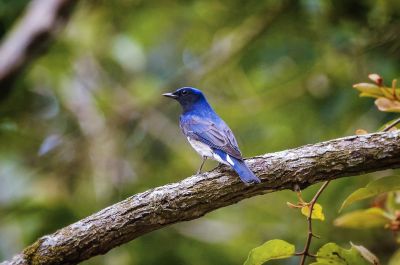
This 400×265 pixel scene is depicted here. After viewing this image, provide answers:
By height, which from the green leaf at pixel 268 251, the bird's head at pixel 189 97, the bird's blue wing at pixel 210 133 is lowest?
the green leaf at pixel 268 251

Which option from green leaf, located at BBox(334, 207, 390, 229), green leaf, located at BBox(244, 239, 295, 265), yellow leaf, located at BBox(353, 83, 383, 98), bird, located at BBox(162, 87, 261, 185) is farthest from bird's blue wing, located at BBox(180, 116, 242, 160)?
green leaf, located at BBox(244, 239, 295, 265)

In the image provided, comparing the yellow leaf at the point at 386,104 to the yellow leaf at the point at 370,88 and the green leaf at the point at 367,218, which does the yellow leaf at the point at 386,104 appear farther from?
the green leaf at the point at 367,218

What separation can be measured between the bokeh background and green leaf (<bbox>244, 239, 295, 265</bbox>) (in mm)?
2557

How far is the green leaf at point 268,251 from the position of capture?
3383 millimetres

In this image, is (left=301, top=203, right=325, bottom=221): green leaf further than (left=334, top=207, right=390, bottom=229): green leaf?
No

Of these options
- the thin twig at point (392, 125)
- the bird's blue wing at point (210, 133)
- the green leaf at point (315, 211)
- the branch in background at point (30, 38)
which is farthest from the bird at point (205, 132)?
the branch in background at point (30, 38)

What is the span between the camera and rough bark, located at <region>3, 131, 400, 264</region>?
→ 359cm

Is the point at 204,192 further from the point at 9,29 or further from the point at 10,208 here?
the point at 9,29

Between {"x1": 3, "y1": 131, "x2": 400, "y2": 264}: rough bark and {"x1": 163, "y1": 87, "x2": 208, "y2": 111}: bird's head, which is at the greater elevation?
{"x1": 163, "y1": 87, "x2": 208, "y2": 111}: bird's head

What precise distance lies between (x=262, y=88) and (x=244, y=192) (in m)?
3.62

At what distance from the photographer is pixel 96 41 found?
8484 mm

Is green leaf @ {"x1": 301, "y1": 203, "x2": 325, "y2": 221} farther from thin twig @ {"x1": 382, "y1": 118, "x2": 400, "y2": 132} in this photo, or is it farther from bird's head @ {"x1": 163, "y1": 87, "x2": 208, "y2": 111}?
bird's head @ {"x1": 163, "y1": 87, "x2": 208, "y2": 111}

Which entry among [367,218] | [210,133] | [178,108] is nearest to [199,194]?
[367,218]

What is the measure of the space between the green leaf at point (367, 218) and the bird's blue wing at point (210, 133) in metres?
0.86
